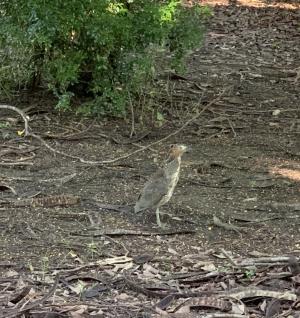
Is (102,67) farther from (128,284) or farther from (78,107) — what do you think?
(128,284)

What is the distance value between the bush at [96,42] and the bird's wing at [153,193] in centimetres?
270

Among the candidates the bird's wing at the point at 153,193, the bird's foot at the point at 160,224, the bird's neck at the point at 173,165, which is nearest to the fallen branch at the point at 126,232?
the bird's foot at the point at 160,224

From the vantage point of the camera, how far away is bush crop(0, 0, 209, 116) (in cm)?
802

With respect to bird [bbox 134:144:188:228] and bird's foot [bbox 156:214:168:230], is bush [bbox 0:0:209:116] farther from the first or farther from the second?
bird's foot [bbox 156:214:168:230]

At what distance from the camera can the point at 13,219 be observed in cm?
583

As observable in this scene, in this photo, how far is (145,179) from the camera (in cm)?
698

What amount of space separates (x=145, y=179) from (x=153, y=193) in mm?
1258

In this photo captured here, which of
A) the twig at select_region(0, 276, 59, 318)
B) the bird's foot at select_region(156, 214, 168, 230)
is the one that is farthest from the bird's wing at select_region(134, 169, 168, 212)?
the twig at select_region(0, 276, 59, 318)

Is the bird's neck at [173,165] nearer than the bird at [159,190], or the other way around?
the bird at [159,190]

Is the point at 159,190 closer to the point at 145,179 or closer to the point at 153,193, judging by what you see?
the point at 153,193

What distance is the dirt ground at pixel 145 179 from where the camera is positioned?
16.5ft

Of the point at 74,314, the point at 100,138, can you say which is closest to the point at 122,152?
the point at 100,138

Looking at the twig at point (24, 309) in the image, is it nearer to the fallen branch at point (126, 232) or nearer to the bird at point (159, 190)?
the fallen branch at point (126, 232)

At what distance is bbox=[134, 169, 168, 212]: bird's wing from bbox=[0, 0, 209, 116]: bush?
8.86ft
